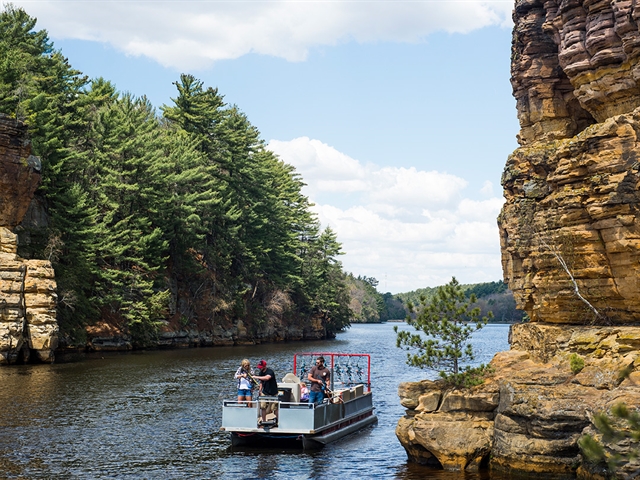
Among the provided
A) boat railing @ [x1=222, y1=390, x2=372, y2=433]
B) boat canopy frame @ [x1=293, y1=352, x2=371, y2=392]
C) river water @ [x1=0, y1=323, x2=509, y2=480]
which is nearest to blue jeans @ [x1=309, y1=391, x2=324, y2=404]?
boat railing @ [x1=222, y1=390, x2=372, y2=433]

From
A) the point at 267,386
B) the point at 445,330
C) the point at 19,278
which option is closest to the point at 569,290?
the point at 445,330

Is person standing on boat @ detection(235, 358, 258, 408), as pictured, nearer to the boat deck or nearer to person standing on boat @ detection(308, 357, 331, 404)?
the boat deck

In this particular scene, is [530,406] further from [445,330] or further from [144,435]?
[144,435]

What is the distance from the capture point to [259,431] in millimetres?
24859

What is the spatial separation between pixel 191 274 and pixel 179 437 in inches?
1942

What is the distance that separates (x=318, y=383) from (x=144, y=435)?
21.3ft

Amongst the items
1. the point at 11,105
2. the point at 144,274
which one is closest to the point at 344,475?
the point at 11,105

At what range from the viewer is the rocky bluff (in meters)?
19.7

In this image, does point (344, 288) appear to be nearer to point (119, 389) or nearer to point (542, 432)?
point (119, 389)

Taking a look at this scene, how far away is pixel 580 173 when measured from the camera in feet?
74.5

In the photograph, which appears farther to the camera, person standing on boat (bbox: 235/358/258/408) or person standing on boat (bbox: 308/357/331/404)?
person standing on boat (bbox: 308/357/331/404)

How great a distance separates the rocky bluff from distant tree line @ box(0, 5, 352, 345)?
3626cm

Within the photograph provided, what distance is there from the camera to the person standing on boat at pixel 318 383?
87.9 feet

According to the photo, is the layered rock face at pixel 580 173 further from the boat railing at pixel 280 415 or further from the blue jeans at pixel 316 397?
the boat railing at pixel 280 415
